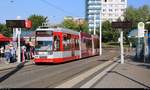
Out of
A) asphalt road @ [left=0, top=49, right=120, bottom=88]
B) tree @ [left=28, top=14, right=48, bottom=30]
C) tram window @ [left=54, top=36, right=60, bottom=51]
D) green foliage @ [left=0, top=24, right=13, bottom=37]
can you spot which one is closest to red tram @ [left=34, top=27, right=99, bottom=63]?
tram window @ [left=54, top=36, right=60, bottom=51]

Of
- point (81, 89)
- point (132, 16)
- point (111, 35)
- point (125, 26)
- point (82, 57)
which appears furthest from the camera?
point (111, 35)

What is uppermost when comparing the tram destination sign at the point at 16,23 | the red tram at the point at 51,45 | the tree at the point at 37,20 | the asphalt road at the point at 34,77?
the tree at the point at 37,20

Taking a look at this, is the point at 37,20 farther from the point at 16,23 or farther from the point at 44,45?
the point at 44,45

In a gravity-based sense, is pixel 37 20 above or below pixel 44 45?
above

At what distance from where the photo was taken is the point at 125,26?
40312mm

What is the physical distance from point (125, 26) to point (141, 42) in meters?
9.02

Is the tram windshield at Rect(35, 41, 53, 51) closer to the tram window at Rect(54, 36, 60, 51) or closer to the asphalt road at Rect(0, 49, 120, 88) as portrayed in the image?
the tram window at Rect(54, 36, 60, 51)

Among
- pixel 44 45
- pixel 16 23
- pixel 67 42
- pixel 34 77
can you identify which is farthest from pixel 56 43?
pixel 34 77

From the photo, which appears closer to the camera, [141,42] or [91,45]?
[141,42]

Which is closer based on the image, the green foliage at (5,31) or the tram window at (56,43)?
the tram window at (56,43)

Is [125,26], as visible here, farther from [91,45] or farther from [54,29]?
[91,45]

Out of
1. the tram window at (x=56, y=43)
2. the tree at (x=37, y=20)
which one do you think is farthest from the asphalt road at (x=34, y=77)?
the tree at (x=37, y=20)

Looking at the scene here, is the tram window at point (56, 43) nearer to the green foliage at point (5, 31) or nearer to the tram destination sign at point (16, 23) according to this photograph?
the tram destination sign at point (16, 23)

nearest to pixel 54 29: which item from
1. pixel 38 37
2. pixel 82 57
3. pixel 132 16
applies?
pixel 38 37
